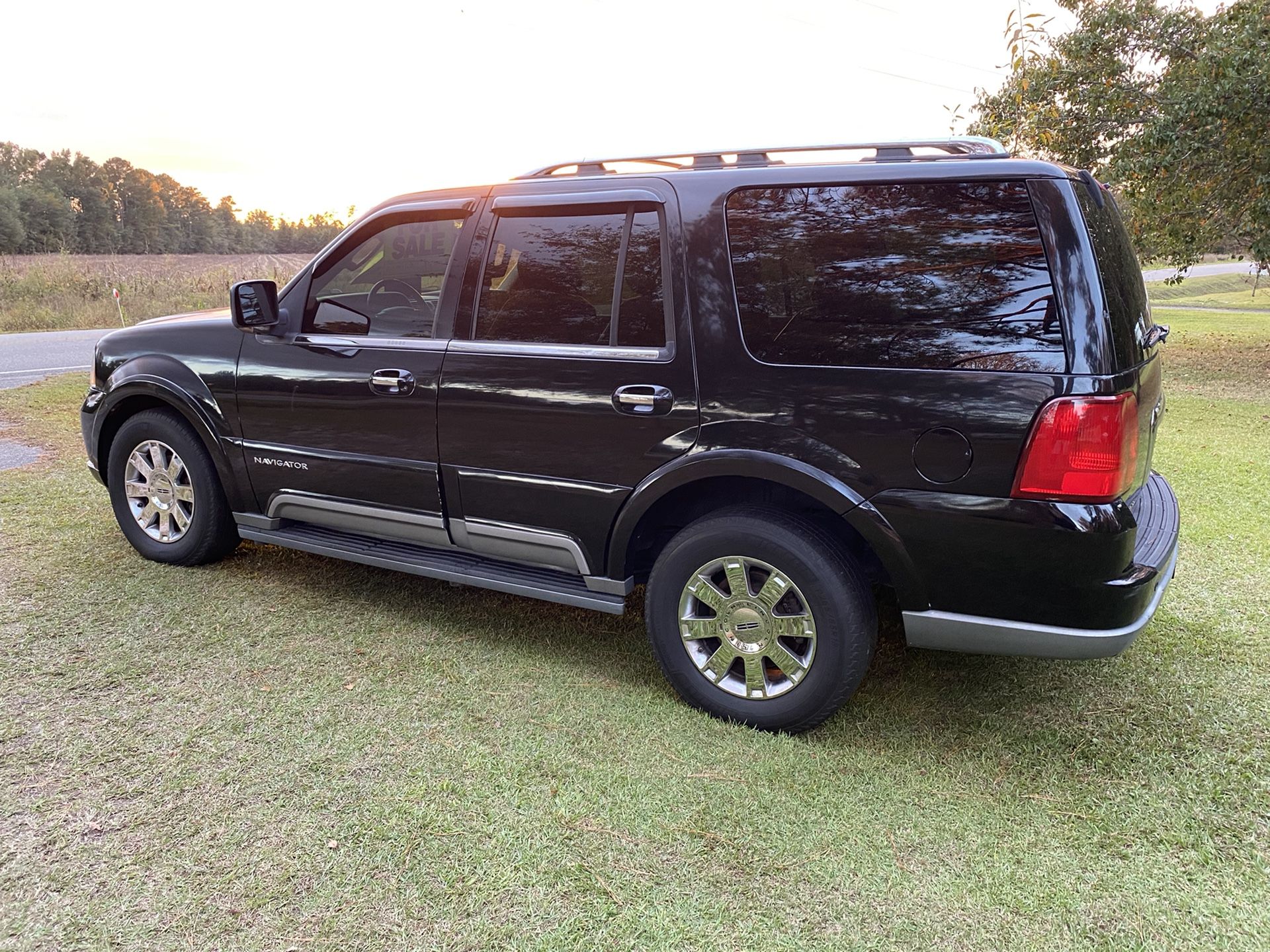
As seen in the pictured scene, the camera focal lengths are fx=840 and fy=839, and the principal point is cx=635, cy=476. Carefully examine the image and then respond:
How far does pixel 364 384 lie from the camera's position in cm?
362


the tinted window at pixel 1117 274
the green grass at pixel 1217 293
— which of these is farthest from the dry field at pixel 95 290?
the green grass at pixel 1217 293

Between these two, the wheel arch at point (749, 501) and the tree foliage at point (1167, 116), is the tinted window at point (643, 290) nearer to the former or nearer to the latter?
the wheel arch at point (749, 501)

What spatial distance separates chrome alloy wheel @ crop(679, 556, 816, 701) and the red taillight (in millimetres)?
835

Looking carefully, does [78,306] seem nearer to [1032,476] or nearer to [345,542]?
[345,542]

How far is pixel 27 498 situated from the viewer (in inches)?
224

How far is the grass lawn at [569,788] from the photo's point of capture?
2.18 meters

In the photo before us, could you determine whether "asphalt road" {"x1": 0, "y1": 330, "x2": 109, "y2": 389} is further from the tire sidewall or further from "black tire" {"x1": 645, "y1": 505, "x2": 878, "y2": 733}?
"black tire" {"x1": 645, "y1": 505, "x2": 878, "y2": 733}

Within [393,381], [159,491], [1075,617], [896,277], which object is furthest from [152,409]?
[1075,617]

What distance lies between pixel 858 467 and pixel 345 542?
94.1 inches

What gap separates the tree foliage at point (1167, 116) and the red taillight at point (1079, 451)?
28.5 feet

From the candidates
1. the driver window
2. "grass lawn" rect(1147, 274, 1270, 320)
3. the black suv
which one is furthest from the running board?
"grass lawn" rect(1147, 274, 1270, 320)

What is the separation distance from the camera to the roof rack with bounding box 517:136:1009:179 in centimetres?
269

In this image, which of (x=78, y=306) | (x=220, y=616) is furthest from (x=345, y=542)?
(x=78, y=306)

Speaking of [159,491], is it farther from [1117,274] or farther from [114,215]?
[114,215]
